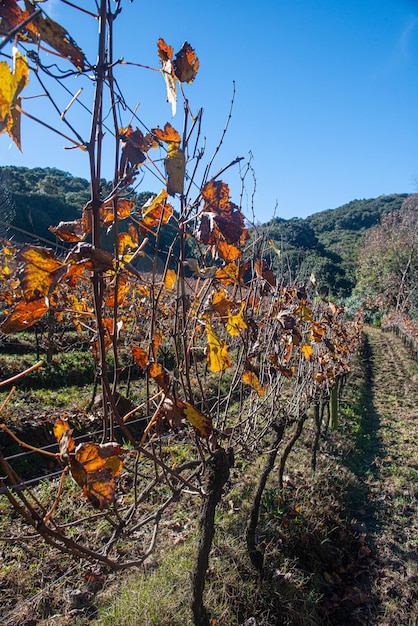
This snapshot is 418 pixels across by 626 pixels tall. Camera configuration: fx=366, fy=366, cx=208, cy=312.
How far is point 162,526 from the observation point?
11.3ft

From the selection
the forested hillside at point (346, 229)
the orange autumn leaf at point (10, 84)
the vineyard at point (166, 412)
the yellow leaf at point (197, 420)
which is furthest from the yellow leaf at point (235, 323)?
the forested hillside at point (346, 229)

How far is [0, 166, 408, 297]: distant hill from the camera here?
12.5 meters

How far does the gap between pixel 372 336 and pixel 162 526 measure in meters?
18.5

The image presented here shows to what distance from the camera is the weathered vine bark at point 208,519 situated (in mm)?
1709

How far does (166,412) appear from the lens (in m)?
0.99

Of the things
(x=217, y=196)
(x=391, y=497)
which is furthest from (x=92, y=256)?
(x=391, y=497)

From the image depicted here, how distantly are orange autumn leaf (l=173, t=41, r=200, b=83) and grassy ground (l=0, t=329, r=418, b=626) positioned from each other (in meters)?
2.71

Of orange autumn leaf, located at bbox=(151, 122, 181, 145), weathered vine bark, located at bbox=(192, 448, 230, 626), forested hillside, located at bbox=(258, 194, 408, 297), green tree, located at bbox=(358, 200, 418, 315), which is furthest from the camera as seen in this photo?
forested hillside, located at bbox=(258, 194, 408, 297)

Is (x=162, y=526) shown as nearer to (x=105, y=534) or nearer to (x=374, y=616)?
(x=105, y=534)

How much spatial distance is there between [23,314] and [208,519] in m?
1.49

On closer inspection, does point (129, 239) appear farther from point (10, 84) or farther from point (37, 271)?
point (10, 84)

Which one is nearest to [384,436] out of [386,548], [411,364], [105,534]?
[386,548]

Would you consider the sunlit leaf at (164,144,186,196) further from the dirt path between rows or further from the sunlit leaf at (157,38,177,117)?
the dirt path between rows

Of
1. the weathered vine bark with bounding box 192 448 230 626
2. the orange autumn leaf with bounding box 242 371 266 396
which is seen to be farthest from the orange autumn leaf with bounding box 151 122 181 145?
the weathered vine bark with bounding box 192 448 230 626
